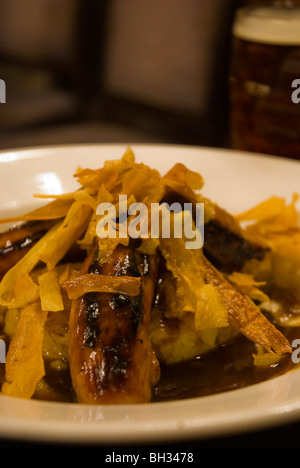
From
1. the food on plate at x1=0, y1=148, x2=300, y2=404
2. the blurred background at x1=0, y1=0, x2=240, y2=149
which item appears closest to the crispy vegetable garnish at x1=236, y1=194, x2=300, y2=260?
the food on plate at x1=0, y1=148, x2=300, y2=404

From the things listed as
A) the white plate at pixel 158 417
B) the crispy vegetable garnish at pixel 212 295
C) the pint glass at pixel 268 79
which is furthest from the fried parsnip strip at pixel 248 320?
the pint glass at pixel 268 79

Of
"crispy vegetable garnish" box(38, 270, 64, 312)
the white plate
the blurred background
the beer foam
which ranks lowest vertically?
the blurred background

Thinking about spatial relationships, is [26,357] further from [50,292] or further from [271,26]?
[271,26]

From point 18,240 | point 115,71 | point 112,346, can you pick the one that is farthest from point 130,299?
point 115,71

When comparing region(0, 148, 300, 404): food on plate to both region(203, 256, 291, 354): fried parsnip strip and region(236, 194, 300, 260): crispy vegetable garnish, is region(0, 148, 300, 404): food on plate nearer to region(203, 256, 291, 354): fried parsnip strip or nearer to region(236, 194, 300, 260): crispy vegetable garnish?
region(203, 256, 291, 354): fried parsnip strip

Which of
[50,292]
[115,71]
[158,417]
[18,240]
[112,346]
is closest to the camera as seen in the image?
[158,417]

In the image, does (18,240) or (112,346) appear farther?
(18,240)

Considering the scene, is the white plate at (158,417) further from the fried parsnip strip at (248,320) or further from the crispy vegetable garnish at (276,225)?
the crispy vegetable garnish at (276,225)

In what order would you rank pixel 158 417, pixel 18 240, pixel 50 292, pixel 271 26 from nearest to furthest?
pixel 158 417 → pixel 50 292 → pixel 18 240 → pixel 271 26

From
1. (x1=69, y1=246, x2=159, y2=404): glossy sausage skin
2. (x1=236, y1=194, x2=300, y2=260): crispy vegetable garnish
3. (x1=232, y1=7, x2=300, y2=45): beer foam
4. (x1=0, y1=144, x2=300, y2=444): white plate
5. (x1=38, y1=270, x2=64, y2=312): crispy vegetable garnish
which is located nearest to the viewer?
(x1=0, y1=144, x2=300, y2=444): white plate
